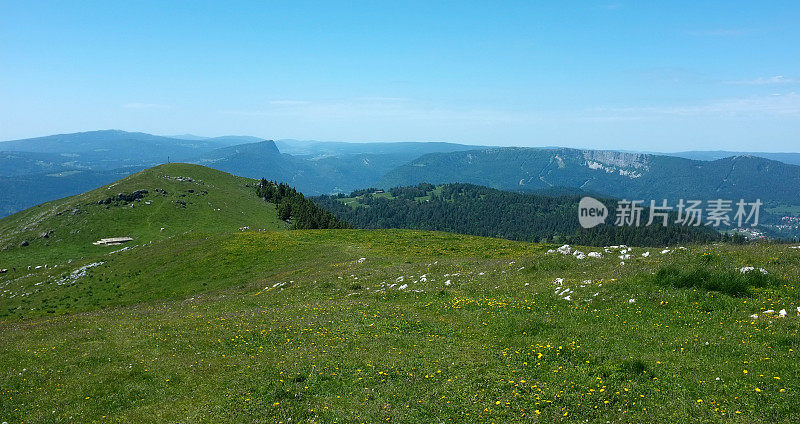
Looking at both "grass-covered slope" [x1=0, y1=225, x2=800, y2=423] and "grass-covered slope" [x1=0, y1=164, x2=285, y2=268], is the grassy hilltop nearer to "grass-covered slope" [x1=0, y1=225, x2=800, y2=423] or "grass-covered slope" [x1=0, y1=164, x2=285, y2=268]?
"grass-covered slope" [x1=0, y1=225, x2=800, y2=423]

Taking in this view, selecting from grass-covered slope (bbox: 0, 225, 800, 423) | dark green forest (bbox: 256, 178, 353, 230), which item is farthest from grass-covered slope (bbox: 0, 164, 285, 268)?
grass-covered slope (bbox: 0, 225, 800, 423)

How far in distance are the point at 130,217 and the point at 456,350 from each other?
109 metres

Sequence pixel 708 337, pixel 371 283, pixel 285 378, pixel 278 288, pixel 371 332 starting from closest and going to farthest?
pixel 708 337 → pixel 285 378 → pixel 371 332 → pixel 371 283 → pixel 278 288

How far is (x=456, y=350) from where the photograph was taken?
611 inches

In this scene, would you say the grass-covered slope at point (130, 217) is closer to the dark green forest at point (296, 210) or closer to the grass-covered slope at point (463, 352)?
the dark green forest at point (296, 210)

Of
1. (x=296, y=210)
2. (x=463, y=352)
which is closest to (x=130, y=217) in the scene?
(x=296, y=210)

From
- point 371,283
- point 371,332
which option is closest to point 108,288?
point 371,283

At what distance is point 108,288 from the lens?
48312mm

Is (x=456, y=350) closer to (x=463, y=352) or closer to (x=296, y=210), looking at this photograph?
(x=463, y=352)

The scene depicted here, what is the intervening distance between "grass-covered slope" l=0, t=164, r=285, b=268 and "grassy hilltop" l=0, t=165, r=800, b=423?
223ft

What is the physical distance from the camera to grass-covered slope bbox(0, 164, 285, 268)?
83625 millimetres

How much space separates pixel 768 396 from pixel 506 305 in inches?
415

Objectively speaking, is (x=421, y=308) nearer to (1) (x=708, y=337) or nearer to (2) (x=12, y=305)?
(1) (x=708, y=337)

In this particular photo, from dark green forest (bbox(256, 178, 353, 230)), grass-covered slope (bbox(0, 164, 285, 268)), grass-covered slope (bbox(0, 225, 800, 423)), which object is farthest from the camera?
dark green forest (bbox(256, 178, 353, 230))
